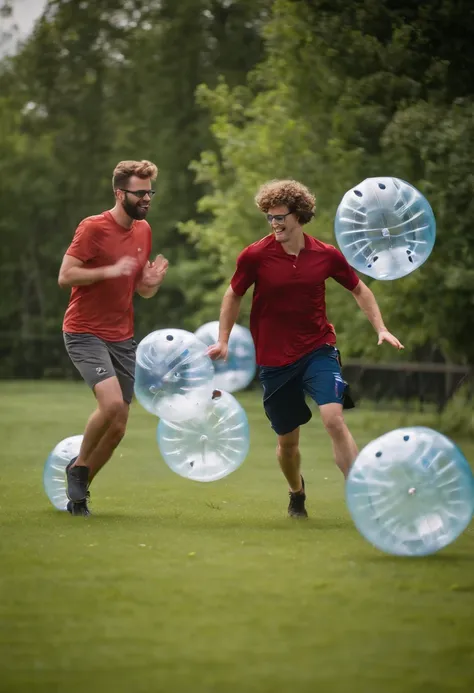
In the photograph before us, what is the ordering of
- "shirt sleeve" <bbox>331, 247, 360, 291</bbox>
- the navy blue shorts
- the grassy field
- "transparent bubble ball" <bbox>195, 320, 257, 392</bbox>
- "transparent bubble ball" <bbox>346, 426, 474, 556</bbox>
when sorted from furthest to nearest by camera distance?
"transparent bubble ball" <bbox>195, 320, 257, 392</bbox>
"shirt sleeve" <bbox>331, 247, 360, 291</bbox>
the navy blue shorts
"transparent bubble ball" <bbox>346, 426, 474, 556</bbox>
the grassy field

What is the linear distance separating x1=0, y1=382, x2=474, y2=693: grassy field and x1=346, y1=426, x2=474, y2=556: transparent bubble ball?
268 millimetres

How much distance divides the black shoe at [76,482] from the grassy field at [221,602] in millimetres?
172

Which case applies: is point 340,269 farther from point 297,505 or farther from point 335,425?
point 297,505

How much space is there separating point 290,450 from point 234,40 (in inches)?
1342

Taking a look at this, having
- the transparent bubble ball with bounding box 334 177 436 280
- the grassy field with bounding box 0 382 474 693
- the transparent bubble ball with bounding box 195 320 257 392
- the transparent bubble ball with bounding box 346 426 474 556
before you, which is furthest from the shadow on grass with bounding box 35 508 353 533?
the transparent bubble ball with bounding box 195 320 257 392

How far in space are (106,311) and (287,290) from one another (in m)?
1.39

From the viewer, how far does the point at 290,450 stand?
9.43m

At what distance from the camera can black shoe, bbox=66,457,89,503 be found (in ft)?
31.6

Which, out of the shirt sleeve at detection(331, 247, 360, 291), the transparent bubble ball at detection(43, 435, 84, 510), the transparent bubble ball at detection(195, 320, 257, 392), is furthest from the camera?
the transparent bubble ball at detection(195, 320, 257, 392)

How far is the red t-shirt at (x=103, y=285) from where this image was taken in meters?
9.61

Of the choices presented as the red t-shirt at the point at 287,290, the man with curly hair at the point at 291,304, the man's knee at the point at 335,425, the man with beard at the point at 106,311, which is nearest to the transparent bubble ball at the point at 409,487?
the man's knee at the point at 335,425

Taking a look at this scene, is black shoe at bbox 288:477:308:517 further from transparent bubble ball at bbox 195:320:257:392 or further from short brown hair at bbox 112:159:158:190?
transparent bubble ball at bbox 195:320:257:392

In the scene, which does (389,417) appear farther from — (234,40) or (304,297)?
(234,40)

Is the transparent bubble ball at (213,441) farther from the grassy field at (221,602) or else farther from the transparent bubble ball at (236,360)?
the transparent bubble ball at (236,360)
